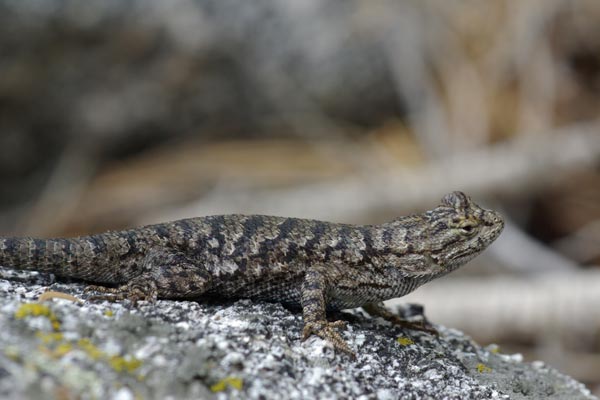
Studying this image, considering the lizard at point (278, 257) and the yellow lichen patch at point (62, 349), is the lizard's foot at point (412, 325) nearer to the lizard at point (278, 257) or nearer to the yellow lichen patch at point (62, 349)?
the lizard at point (278, 257)

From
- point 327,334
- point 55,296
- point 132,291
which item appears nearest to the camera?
point 55,296

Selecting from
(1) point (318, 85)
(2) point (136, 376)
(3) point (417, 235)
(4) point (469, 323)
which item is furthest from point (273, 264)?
(1) point (318, 85)

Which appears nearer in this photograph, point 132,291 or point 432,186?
point 132,291

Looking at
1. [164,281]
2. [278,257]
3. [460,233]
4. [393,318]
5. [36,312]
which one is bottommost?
[36,312]

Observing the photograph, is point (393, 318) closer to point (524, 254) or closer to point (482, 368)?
point (482, 368)

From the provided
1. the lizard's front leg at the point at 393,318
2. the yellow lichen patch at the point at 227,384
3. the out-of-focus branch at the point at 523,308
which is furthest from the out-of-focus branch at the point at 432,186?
the yellow lichen patch at the point at 227,384

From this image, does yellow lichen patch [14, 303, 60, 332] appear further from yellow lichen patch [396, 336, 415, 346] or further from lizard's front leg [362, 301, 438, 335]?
lizard's front leg [362, 301, 438, 335]

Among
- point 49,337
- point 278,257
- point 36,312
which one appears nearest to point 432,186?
point 278,257

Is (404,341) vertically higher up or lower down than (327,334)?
higher up
